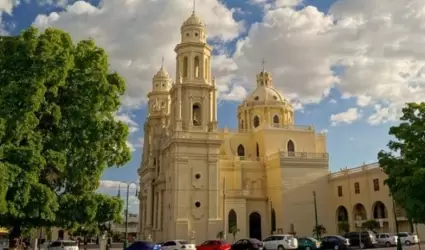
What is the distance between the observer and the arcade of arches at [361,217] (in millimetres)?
44156

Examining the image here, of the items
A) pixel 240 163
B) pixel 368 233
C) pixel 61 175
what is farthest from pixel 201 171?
pixel 61 175

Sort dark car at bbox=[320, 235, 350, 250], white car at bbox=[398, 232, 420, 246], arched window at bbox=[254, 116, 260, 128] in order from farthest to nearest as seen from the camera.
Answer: arched window at bbox=[254, 116, 260, 128] → white car at bbox=[398, 232, 420, 246] → dark car at bbox=[320, 235, 350, 250]

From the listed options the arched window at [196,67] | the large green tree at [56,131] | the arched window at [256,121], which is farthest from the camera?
the arched window at [256,121]

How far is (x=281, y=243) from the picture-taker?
33344 millimetres

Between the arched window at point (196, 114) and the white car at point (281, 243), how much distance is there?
18715mm

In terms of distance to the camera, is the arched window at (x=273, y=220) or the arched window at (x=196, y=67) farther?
the arched window at (x=196, y=67)

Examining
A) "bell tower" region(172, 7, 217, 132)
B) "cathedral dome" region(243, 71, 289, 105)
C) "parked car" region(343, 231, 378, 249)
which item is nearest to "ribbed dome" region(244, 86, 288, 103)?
"cathedral dome" region(243, 71, 289, 105)

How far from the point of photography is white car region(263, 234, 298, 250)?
32844 millimetres

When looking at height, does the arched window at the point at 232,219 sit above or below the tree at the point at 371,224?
above

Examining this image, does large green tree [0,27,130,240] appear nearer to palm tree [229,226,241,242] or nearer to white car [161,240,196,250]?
white car [161,240,196,250]

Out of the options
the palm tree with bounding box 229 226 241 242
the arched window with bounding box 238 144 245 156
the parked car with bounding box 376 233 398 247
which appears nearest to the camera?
the parked car with bounding box 376 233 398 247

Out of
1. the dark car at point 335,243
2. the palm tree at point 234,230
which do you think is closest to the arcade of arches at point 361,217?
the palm tree at point 234,230

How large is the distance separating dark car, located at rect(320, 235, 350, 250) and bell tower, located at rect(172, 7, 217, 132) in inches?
756

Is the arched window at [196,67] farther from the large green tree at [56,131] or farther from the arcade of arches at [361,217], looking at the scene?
the large green tree at [56,131]
